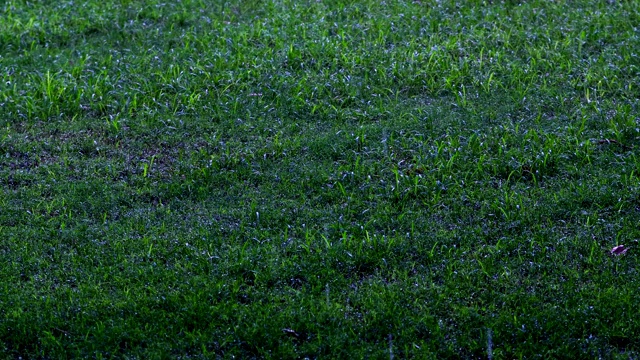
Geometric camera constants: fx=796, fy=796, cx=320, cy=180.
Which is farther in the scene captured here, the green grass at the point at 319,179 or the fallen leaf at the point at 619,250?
the fallen leaf at the point at 619,250

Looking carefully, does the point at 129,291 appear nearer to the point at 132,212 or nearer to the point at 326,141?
the point at 132,212

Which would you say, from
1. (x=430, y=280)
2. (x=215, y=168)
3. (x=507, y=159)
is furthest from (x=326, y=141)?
(x=430, y=280)

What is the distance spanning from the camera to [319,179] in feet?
17.5

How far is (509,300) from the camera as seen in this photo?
4.13m

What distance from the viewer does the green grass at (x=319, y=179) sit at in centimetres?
399

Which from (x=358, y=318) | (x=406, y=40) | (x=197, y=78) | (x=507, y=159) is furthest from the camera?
→ (x=406, y=40)

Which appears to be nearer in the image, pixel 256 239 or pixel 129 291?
pixel 129 291

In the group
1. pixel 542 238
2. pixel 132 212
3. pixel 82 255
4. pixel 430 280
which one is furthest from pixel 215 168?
pixel 542 238

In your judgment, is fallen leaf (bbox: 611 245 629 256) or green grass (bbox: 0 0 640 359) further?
fallen leaf (bbox: 611 245 629 256)

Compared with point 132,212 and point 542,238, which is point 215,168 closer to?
point 132,212

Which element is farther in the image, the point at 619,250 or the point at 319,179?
the point at 319,179

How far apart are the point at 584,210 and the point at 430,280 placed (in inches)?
47.8

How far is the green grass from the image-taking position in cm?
399

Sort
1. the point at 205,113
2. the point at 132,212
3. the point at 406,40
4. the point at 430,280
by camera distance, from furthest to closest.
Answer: the point at 406,40 → the point at 205,113 → the point at 132,212 → the point at 430,280
